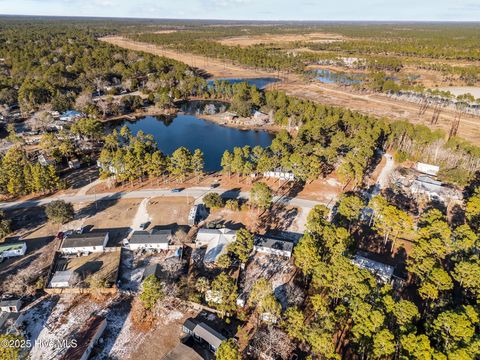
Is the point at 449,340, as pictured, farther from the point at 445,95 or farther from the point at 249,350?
the point at 445,95

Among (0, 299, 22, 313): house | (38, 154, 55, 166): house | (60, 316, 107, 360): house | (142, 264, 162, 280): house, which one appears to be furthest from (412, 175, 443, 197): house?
(38, 154, 55, 166): house

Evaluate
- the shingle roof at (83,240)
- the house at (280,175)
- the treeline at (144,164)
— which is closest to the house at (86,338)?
the shingle roof at (83,240)

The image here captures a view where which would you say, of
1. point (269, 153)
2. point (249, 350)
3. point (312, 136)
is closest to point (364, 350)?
point (249, 350)

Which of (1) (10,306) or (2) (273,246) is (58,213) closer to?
(1) (10,306)

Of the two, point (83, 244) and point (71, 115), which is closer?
point (83, 244)

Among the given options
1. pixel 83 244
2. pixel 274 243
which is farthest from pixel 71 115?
pixel 274 243
